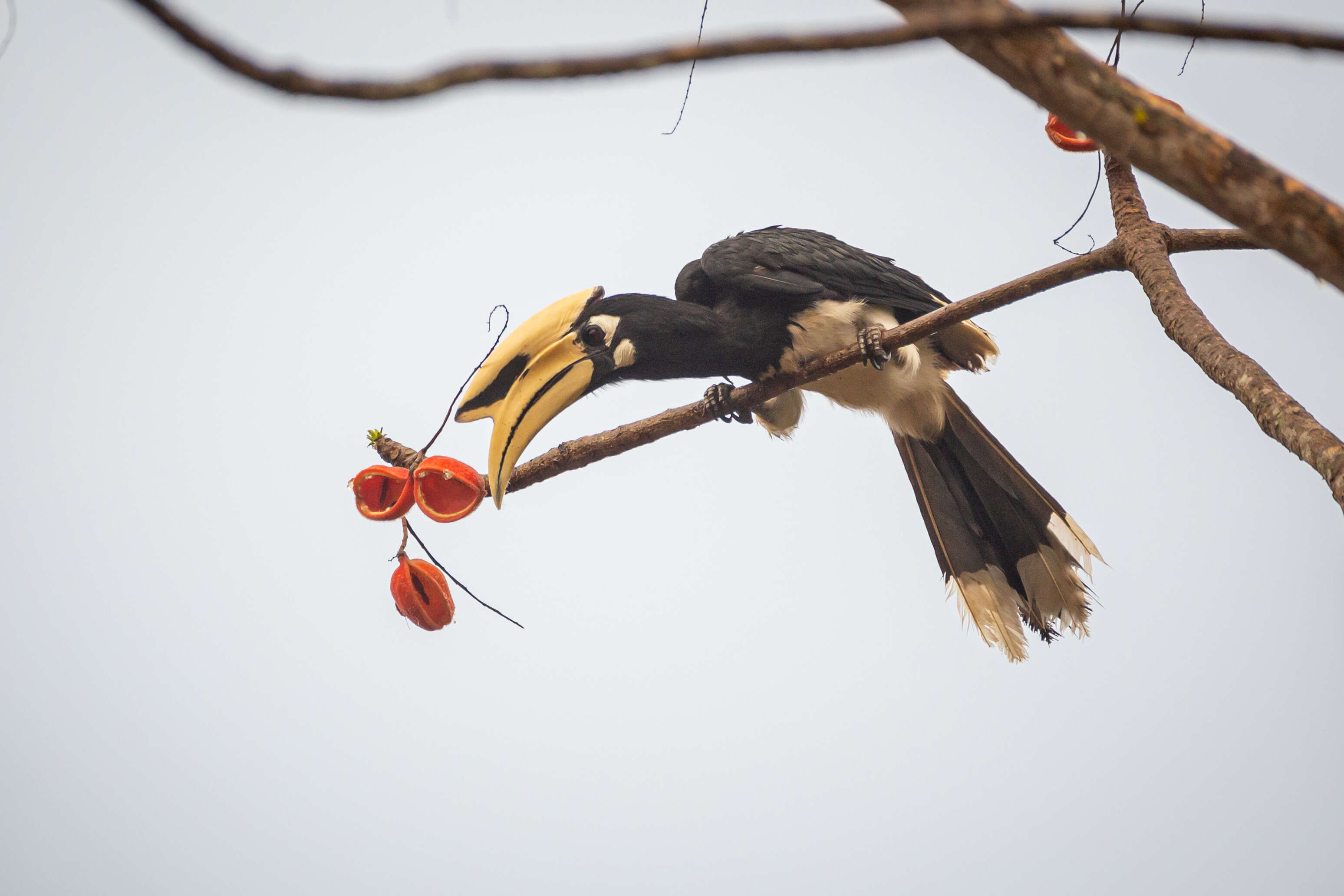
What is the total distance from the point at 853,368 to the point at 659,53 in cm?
227

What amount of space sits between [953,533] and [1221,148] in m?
2.15

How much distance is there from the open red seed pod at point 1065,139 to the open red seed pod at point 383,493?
1671mm

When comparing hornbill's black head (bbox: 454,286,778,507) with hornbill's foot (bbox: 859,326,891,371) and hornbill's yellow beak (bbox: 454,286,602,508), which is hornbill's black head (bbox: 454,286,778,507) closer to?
hornbill's yellow beak (bbox: 454,286,602,508)

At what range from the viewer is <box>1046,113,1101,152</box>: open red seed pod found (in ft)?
7.38

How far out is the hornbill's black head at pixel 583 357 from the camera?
2.25 m

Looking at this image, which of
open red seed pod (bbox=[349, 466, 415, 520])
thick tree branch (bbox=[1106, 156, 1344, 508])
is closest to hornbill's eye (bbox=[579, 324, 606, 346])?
open red seed pod (bbox=[349, 466, 415, 520])

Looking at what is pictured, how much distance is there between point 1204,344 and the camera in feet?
5.79

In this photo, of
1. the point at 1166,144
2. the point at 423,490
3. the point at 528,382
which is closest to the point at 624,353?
the point at 528,382

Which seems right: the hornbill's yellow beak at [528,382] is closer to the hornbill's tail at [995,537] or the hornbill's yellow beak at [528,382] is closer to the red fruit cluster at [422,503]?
the red fruit cluster at [422,503]

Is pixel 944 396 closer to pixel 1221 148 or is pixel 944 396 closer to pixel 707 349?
pixel 707 349

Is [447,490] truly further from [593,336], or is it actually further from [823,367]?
[823,367]

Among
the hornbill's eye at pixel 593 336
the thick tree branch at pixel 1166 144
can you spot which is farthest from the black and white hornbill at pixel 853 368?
the thick tree branch at pixel 1166 144

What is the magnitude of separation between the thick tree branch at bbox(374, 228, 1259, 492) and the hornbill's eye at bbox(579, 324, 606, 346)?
0.33 metres

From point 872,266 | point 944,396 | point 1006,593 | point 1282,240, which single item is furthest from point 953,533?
point 1282,240
